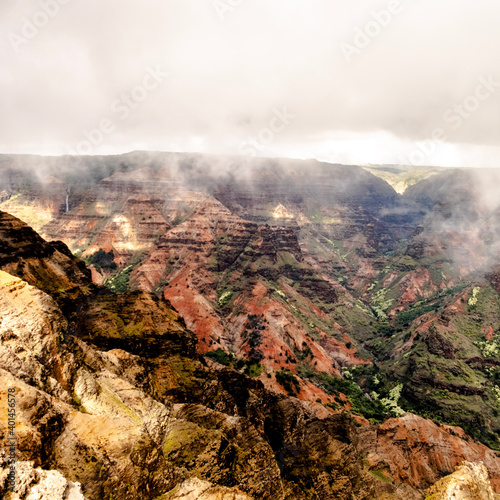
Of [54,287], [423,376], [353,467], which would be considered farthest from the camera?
[423,376]

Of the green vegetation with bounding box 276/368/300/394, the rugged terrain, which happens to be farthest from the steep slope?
the green vegetation with bounding box 276/368/300/394

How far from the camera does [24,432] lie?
659 inches

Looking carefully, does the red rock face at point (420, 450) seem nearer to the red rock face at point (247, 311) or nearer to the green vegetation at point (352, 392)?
the green vegetation at point (352, 392)

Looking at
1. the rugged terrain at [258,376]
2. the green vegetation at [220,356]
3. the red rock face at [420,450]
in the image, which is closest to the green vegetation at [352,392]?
the rugged terrain at [258,376]

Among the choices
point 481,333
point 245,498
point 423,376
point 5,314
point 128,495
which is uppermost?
point 5,314

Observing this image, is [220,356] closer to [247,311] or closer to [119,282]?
[247,311]

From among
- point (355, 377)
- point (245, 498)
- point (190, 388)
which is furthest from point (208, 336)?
point (245, 498)

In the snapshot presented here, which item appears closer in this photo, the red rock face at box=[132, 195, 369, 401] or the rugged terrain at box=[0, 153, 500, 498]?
the rugged terrain at box=[0, 153, 500, 498]

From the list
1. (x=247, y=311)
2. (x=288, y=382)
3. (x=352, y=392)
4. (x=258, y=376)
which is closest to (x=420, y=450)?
(x=288, y=382)

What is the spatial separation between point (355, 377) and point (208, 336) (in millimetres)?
63034

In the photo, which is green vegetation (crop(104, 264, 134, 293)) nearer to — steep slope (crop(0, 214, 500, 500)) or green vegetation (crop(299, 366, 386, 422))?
green vegetation (crop(299, 366, 386, 422))

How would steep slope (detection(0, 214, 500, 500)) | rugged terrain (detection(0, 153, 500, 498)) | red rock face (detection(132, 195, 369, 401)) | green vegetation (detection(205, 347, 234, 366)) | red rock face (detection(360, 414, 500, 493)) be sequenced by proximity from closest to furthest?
steep slope (detection(0, 214, 500, 500)) < rugged terrain (detection(0, 153, 500, 498)) < red rock face (detection(360, 414, 500, 493)) < green vegetation (detection(205, 347, 234, 366)) < red rock face (detection(132, 195, 369, 401))

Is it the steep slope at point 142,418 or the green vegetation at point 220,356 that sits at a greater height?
the steep slope at point 142,418

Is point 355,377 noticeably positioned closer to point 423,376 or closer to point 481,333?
point 423,376
